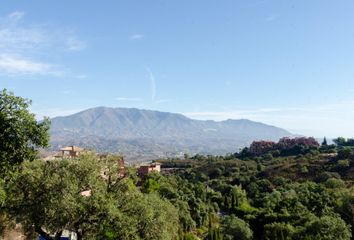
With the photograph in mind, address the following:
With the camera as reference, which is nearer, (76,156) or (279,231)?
(76,156)

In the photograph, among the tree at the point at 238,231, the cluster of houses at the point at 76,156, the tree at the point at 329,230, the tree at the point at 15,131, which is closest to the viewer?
the tree at the point at 15,131

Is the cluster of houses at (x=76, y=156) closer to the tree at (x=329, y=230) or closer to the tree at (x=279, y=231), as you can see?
the tree at (x=279, y=231)

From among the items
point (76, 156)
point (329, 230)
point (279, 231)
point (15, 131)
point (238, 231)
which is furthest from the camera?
point (238, 231)

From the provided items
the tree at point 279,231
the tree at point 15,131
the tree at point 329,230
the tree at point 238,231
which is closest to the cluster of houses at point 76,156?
the tree at point 15,131

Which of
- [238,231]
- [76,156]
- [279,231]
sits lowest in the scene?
[238,231]

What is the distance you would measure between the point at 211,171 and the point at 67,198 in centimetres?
8710

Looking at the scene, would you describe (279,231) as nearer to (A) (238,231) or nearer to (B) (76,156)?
(A) (238,231)

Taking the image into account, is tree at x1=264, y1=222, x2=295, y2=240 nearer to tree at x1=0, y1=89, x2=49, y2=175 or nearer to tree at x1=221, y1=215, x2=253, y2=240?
tree at x1=221, y1=215, x2=253, y2=240

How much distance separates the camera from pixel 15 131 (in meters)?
20.2

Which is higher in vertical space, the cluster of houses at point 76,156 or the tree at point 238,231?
the cluster of houses at point 76,156

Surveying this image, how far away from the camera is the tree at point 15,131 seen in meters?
20.1

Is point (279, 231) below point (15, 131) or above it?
below

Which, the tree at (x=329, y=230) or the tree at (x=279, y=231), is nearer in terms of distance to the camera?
the tree at (x=329, y=230)

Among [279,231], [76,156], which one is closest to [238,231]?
[279,231]
